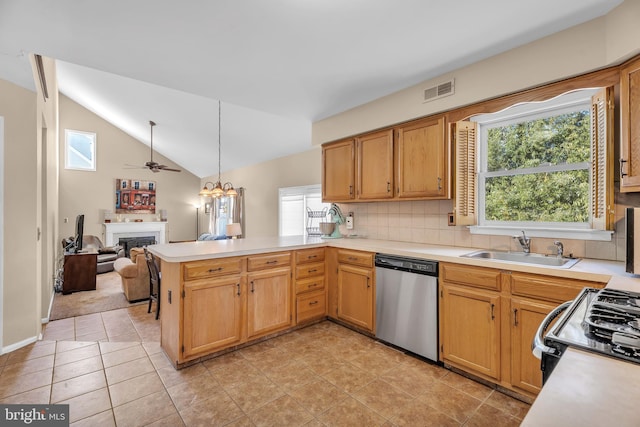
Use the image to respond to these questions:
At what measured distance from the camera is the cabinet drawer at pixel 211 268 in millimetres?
2373

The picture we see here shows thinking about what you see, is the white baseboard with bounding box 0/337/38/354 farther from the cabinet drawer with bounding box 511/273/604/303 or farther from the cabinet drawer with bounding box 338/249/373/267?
the cabinet drawer with bounding box 511/273/604/303

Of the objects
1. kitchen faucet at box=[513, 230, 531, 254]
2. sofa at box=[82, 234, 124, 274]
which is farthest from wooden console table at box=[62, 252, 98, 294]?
kitchen faucet at box=[513, 230, 531, 254]

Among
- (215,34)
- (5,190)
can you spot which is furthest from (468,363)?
(5,190)

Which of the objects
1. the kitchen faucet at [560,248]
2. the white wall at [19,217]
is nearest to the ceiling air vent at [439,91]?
the kitchen faucet at [560,248]

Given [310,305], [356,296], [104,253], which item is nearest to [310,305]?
[310,305]

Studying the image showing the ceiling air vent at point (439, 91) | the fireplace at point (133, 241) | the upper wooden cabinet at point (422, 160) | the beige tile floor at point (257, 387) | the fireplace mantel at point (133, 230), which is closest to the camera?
the beige tile floor at point (257, 387)

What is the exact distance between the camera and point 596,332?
2.95ft

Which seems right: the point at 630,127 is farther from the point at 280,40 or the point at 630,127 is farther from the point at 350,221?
the point at 350,221

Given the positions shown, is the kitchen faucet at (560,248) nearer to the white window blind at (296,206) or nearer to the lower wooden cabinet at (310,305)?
the lower wooden cabinet at (310,305)

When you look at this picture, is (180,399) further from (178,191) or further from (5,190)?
(178,191)

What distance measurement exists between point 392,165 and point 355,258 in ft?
3.41

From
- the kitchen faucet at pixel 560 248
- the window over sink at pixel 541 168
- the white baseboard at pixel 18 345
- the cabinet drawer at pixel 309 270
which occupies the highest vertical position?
the window over sink at pixel 541 168

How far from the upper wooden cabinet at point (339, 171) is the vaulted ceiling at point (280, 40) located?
0.48 m

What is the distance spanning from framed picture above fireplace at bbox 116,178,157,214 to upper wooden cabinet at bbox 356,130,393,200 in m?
7.80
